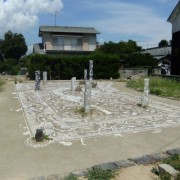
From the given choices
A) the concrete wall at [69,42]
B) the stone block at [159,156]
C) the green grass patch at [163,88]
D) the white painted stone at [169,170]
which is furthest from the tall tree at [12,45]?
the white painted stone at [169,170]

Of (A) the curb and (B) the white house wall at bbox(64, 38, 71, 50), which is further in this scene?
(B) the white house wall at bbox(64, 38, 71, 50)

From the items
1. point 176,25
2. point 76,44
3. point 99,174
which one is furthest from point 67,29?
point 99,174

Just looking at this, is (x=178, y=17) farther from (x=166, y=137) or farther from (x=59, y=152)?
(x=59, y=152)

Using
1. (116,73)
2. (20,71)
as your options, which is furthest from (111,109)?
(20,71)

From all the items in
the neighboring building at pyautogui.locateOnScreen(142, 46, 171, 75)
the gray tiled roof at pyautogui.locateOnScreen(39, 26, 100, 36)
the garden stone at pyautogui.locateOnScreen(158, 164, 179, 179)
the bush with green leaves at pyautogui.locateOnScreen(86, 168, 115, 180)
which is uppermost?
the gray tiled roof at pyautogui.locateOnScreen(39, 26, 100, 36)

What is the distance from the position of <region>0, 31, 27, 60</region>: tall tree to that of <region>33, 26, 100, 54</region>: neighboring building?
40.6 ft

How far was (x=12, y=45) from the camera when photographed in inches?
2029

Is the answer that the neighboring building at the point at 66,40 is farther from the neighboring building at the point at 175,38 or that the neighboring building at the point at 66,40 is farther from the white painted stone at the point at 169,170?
the white painted stone at the point at 169,170

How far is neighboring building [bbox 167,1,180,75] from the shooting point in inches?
922

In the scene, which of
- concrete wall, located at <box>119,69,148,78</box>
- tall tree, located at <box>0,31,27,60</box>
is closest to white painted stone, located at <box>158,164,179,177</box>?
concrete wall, located at <box>119,69,148,78</box>

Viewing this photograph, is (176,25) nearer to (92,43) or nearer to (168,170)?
(92,43)

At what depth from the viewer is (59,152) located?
5934mm

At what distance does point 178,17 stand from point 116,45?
18.4m

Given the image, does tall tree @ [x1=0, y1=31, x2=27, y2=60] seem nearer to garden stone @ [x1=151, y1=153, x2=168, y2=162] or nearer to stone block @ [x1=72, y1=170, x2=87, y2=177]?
garden stone @ [x1=151, y1=153, x2=168, y2=162]
